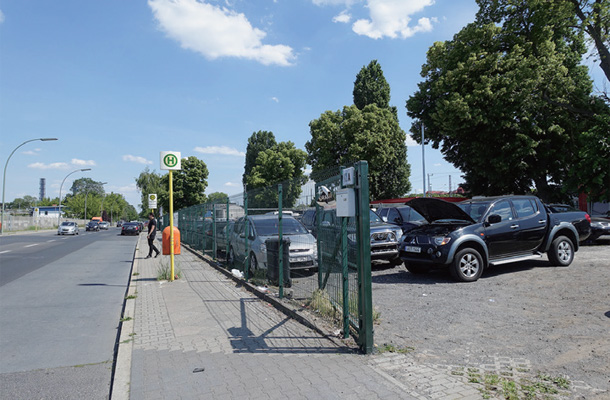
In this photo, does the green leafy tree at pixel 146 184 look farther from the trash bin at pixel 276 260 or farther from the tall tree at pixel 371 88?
the trash bin at pixel 276 260

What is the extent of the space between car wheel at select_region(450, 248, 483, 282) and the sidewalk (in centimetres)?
389

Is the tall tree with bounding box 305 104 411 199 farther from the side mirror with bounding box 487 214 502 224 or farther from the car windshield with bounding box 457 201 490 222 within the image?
the side mirror with bounding box 487 214 502 224

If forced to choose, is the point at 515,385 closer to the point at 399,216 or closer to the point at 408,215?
the point at 399,216

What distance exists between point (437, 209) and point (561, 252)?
10.8 feet

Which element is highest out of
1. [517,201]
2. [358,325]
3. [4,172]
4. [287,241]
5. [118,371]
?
[4,172]

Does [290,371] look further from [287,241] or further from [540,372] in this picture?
[287,241]

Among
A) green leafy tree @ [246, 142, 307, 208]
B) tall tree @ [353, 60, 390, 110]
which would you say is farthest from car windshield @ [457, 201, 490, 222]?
green leafy tree @ [246, 142, 307, 208]

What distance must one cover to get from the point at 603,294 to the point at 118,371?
7309mm

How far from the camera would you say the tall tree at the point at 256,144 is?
7288cm

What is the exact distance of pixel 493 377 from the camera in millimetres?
3801

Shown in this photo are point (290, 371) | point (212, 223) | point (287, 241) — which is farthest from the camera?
point (212, 223)

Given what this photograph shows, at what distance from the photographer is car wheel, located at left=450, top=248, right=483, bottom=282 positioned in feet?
27.7

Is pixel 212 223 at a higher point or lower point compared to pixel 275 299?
higher

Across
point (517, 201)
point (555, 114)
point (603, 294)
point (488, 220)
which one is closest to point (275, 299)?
point (488, 220)
